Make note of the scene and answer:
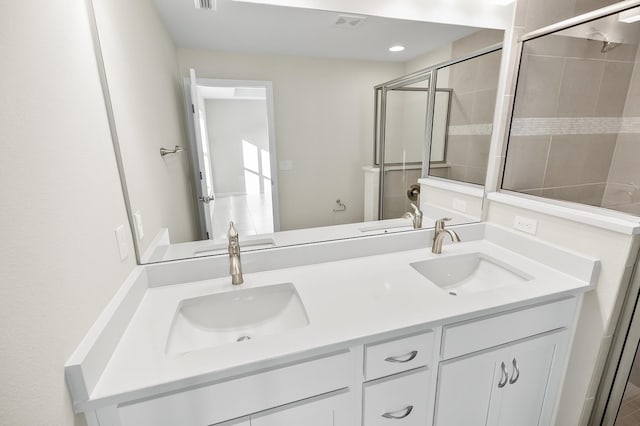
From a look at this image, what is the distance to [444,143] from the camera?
1596 mm

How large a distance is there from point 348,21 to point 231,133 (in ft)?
2.40

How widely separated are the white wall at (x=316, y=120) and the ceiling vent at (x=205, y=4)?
162 millimetres

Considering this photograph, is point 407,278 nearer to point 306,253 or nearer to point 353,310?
point 353,310

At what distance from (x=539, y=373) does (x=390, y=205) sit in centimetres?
100

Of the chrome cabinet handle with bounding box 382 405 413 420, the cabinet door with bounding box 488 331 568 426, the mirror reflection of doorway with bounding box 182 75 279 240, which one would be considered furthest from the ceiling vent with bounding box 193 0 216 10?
the cabinet door with bounding box 488 331 568 426

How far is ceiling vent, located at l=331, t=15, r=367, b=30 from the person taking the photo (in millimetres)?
1273

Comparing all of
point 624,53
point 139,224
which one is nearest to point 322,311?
point 139,224

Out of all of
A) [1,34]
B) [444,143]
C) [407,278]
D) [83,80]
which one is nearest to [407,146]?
[444,143]

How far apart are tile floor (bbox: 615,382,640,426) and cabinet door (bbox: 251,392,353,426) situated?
1.67 m

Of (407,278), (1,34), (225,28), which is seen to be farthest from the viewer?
(407,278)

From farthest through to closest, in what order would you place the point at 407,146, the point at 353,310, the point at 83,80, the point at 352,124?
the point at 407,146 < the point at 352,124 < the point at 353,310 < the point at 83,80

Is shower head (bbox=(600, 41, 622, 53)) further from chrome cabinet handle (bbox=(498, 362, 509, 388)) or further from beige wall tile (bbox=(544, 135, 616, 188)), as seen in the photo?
chrome cabinet handle (bbox=(498, 362, 509, 388))

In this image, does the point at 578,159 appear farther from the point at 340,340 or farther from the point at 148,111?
the point at 148,111

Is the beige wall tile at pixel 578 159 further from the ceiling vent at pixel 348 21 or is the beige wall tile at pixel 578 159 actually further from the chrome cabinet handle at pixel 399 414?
the chrome cabinet handle at pixel 399 414
